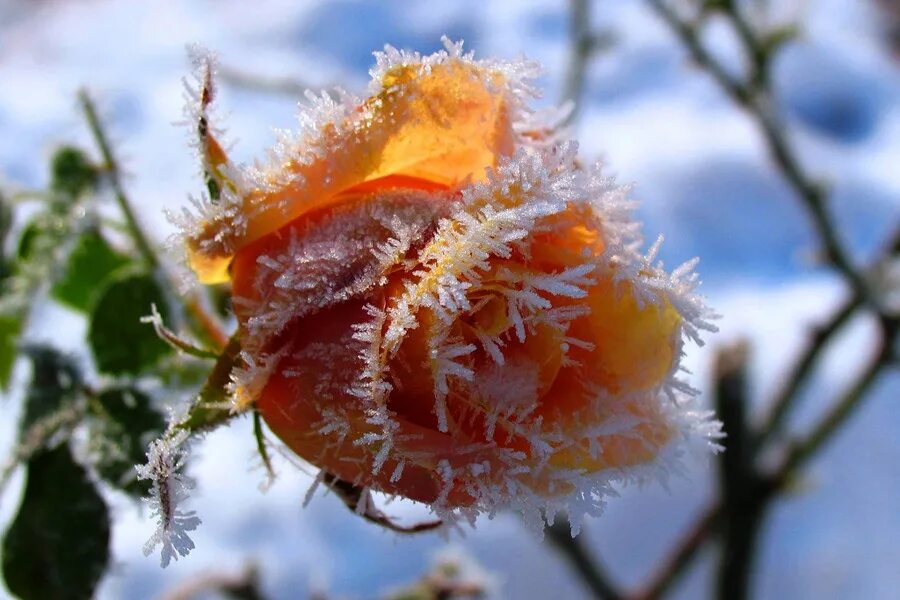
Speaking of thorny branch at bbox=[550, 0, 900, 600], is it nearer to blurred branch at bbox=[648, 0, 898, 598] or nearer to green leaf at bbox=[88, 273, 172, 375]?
blurred branch at bbox=[648, 0, 898, 598]

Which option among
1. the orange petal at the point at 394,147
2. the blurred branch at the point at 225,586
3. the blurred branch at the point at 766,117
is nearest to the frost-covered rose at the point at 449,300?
the orange petal at the point at 394,147

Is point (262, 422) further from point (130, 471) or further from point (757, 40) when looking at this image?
point (757, 40)

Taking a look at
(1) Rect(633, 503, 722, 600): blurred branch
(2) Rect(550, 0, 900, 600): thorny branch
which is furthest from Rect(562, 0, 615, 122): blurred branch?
(1) Rect(633, 503, 722, 600): blurred branch

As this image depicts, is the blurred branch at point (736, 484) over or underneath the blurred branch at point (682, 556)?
over

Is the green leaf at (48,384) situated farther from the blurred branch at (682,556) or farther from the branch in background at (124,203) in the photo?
the blurred branch at (682,556)

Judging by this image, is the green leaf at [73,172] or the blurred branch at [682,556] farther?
the blurred branch at [682,556]

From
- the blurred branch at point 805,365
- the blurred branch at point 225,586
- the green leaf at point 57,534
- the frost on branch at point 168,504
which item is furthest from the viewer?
the blurred branch at point 805,365
